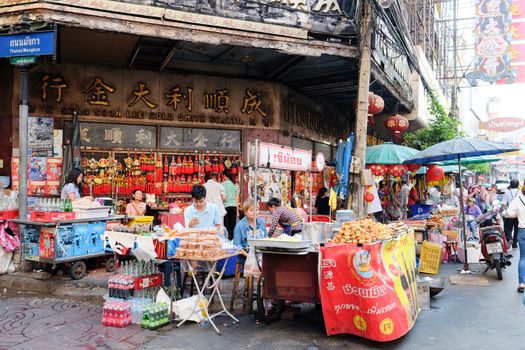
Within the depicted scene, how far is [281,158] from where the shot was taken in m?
6.51

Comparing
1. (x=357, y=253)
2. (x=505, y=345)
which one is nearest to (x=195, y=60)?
(x=357, y=253)

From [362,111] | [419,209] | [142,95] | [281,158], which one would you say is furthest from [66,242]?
[419,209]

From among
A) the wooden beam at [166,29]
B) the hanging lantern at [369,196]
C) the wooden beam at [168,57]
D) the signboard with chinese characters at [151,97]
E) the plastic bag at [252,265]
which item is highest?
the wooden beam at [166,29]

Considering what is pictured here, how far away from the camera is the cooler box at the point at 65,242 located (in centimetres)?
768

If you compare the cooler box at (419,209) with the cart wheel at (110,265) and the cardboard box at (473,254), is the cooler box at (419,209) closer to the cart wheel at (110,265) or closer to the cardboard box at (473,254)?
the cardboard box at (473,254)

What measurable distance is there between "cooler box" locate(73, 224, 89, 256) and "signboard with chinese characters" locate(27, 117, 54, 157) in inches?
123

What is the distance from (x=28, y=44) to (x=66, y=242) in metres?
3.51

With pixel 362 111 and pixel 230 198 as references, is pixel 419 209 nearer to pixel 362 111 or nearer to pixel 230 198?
pixel 362 111

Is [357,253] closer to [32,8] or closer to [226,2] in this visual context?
[226,2]

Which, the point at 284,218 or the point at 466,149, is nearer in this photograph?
the point at 284,218

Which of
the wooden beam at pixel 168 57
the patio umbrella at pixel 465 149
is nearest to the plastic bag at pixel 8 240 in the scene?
the wooden beam at pixel 168 57

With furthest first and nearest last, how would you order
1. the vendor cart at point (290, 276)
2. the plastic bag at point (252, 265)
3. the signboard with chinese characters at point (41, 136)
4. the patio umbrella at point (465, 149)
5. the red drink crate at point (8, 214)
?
the signboard with chinese characters at point (41, 136), the patio umbrella at point (465, 149), the red drink crate at point (8, 214), the plastic bag at point (252, 265), the vendor cart at point (290, 276)

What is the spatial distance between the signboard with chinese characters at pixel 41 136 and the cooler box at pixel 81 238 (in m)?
3.11

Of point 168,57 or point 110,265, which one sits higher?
point 168,57
